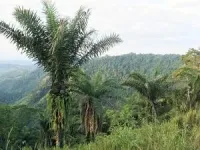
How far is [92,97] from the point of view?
2011 cm

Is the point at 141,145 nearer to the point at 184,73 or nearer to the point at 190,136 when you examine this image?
the point at 190,136

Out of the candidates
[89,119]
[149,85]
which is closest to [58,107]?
[89,119]

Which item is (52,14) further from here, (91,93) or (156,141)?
(156,141)

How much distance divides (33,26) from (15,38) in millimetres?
882

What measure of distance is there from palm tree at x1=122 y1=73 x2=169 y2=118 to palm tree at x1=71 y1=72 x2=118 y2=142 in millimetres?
2543

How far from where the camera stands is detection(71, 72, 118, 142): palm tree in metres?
20.0

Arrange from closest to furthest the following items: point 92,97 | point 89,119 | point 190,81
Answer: point 92,97, point 89,119, point 190,81

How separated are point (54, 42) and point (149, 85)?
11.0 m

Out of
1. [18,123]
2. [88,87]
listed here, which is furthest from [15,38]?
[18,123]

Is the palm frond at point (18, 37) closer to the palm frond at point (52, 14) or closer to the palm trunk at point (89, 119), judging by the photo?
the palm frond at point (52, 14)

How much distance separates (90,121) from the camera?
2091 cm

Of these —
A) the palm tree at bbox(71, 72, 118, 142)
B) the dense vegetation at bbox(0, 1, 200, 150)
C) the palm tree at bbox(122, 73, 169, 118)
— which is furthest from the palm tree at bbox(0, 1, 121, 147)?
the palm tree at bbox(122, 73, 169, 118)

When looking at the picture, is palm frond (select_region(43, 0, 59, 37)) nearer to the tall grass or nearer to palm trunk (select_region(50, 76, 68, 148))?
palm trunk (select_region(50, 76, 68, 148))

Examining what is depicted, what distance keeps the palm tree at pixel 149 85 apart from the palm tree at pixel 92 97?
2543 millimetres
